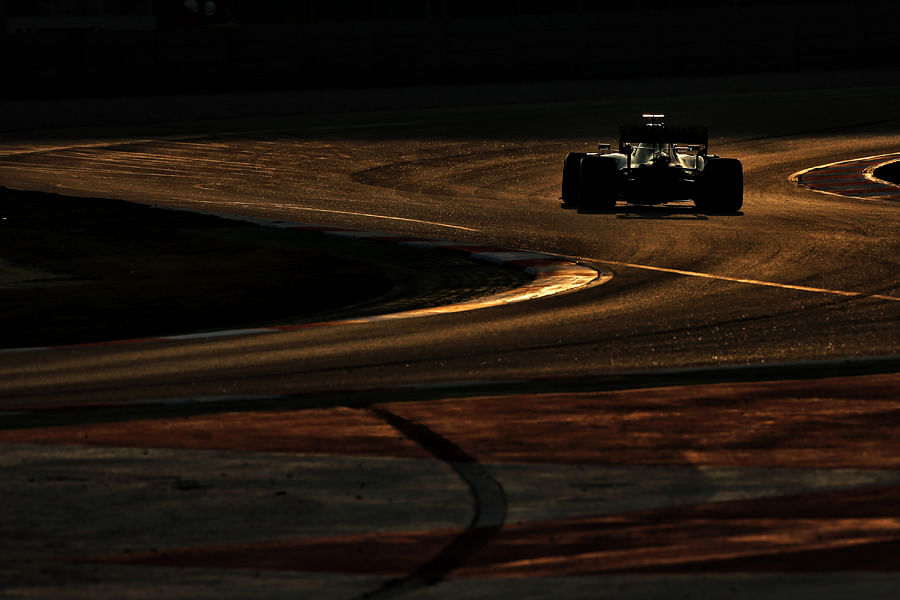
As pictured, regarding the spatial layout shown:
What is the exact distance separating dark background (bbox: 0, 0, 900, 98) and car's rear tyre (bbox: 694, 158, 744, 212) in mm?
14771

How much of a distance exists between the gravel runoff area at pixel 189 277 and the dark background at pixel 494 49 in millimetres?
13754

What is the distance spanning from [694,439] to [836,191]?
54.2 ft

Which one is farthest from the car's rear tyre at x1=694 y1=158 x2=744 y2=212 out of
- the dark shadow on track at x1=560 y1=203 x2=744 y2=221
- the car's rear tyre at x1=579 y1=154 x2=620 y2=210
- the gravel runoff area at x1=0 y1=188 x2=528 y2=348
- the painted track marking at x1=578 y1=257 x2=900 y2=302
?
the gravel runoff area at x1=0 y1=188 x2=528 y2=348

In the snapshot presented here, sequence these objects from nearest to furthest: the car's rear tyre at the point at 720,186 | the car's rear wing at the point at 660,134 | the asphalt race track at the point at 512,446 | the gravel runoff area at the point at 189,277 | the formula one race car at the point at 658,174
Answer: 1. the asphalt race track at the point at 512,446
2. the gravel runoff area at the point at 189,277
3. the car's rear wing at the point at 660,134
4. the formula one race car at the point at 658,174
5. the car's rear tyre at the point at 720,186

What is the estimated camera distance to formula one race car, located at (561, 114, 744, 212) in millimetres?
19766

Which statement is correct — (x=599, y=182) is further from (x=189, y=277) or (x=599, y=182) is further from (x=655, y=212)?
(x=189, y=277)

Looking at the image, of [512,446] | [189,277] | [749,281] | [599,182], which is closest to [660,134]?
[599,182]

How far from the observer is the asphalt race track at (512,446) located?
211 inches

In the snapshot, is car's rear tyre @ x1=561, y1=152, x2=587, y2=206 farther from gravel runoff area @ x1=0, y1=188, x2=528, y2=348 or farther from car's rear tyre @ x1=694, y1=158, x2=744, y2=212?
gravel runoff area @ x1=0, y1=188, x2=528, y2=348

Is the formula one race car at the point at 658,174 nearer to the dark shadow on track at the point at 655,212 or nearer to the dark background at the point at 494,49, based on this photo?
the dark shadow on track at the point at 655,212

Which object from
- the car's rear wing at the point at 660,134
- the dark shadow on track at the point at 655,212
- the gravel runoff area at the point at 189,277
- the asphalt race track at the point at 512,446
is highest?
the car's rear wing at the point at 660,134

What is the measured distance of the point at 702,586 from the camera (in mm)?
5074

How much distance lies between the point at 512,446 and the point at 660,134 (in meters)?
13.0

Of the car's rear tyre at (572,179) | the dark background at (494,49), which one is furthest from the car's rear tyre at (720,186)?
the dark background at (494,49)
